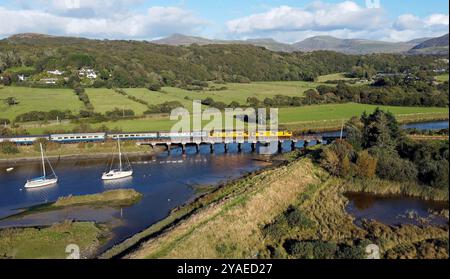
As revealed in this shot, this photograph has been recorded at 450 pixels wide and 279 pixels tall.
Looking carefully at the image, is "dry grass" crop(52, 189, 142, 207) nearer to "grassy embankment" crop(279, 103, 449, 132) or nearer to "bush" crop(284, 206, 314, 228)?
"bush" crop(284, 206, 314, 228)

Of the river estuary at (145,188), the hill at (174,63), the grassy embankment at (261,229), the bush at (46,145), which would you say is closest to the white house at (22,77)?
the hill at (174,63)

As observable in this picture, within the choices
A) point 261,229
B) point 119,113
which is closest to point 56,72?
point 119,113

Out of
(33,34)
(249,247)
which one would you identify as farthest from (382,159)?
(33,34)

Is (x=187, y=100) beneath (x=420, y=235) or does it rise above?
above

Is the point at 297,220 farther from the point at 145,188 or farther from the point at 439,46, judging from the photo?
the point at 145,188

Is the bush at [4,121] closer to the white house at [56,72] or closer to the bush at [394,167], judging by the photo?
the white house at [56,72]

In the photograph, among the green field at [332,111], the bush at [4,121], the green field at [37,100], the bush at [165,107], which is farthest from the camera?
the bush at [165,107]

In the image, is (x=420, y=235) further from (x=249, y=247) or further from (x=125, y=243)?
(x=125, y=243)
